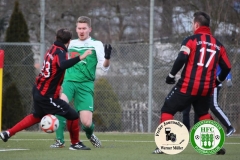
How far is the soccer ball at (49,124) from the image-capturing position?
8.68m

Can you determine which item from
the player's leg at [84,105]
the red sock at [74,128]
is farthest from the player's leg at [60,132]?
the red sock at [74,128]

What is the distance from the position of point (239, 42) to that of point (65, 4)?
527 cm

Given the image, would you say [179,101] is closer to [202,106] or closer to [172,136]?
[202,106]

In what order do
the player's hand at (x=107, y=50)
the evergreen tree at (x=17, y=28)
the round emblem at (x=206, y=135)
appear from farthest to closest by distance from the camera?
the evergreen tree at (x=17, y=28) → the player's hand at (x=107, y=50) → the round emblem at (x=206, y=135)

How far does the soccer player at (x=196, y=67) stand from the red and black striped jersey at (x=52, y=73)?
151cm

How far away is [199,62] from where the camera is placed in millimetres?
8195

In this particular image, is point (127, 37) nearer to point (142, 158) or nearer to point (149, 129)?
point (149, 129)

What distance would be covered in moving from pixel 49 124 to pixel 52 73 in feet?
2.25

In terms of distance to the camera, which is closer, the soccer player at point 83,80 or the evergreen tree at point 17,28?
the soccer player at point 83,80

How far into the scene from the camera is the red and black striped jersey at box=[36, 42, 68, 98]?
350 inches

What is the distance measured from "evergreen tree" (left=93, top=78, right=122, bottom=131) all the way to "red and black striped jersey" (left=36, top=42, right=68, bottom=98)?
21.9ft

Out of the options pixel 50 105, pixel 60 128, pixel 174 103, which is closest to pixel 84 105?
pixel 60 128

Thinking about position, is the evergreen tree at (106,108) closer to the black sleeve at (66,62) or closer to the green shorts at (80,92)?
the green shorts at (80,92)

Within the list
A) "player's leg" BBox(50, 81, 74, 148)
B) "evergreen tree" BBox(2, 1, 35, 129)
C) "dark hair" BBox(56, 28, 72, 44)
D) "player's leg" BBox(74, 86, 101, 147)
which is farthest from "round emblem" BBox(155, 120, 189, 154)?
"evergreen tree" BBox(2, 1, 35, 129)
